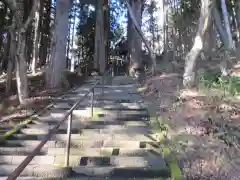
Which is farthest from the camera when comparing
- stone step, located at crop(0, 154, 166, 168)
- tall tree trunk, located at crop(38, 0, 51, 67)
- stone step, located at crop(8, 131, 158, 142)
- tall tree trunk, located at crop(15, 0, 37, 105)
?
tall tree trunk, located at crop(38, 0, 51, 67)

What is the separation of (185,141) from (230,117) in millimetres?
1276

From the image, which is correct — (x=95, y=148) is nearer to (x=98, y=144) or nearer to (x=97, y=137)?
(x=98, y=144)

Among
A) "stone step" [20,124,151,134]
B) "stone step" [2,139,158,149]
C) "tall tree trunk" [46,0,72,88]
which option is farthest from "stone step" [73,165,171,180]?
"tall tree trunk" [46,0,72,88]

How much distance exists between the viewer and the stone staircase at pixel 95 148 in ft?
14.3

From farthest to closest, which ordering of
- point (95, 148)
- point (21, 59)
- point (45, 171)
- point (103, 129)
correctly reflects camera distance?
1. point (21, 59)
2. point (103, 129)
3. point (95, 148)
4. point (45, 171)

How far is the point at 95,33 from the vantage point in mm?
21672

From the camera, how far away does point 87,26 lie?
94.8 ft

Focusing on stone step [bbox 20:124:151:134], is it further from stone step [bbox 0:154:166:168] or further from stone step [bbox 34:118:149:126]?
stone step [bbox 0:154:166:168]

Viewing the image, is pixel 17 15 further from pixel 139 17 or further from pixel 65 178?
pixel 139 17

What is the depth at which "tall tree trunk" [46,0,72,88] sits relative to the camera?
1089 cm

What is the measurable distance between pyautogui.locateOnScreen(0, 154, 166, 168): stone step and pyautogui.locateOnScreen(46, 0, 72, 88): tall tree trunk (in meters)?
6.35

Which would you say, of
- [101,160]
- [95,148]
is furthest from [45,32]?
[101,160]

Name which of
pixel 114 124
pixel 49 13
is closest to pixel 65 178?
pixel 114 124

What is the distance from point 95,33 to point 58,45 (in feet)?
36.4
